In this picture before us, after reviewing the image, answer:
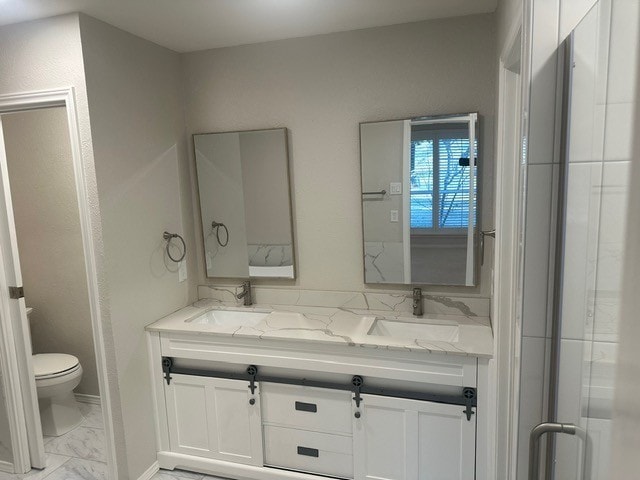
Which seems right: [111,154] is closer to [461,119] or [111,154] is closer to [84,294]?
[84,294]

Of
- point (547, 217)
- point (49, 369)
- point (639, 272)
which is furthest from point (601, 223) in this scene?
point (49, 369)

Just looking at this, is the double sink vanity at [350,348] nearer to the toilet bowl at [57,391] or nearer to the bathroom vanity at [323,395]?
the bathroom vanity at [323,395]

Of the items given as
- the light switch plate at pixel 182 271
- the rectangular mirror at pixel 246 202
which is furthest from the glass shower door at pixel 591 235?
the light switch plate at pixel 182 271

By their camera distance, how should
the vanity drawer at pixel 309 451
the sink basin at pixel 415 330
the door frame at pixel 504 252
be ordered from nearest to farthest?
the door frame at pixel 504 252
the vanity drawer at pixel 309 451
the sink basin at pixel 415 330

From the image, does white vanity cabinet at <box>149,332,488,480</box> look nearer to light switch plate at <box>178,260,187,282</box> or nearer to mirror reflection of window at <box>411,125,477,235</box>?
light switch plate at <box>178,260,187,282</box>

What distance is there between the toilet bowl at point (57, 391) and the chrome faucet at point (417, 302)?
223 centimetres

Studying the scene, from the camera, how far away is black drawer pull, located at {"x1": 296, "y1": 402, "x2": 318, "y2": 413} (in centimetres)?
225

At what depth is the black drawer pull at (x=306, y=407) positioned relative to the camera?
2.25 metres

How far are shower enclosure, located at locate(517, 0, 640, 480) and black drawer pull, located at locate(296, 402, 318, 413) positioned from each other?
119 cm

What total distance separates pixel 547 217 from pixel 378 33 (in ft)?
5.51

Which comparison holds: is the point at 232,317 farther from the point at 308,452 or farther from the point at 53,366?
the point at 53,366

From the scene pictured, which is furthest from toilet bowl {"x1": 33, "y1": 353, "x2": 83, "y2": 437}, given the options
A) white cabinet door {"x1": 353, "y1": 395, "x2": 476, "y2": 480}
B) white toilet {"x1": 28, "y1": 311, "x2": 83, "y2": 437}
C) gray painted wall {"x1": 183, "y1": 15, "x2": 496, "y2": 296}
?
white cabinet door {"x1": 353, "y1": 395, "x2": 476, "y2": 480}

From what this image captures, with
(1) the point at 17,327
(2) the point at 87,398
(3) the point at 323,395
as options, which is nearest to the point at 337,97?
(3) the point at 323,395

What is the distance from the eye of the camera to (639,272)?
16.1 inches
